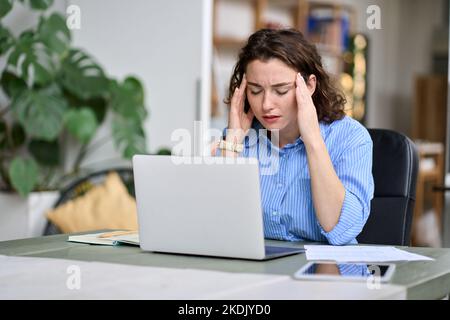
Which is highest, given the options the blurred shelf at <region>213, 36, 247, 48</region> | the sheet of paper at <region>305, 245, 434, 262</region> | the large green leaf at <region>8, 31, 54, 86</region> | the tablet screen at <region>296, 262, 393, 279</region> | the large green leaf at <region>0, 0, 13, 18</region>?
the large green leaf at <region>0, 0, 13, 18</region>

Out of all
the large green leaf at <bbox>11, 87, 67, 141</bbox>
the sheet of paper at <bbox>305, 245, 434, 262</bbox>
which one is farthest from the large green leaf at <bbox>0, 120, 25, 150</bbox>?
the sheet of paper at <bbox>305, 245, 434, 262</bbox>

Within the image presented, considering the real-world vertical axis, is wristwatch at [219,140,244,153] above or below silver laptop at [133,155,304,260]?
above

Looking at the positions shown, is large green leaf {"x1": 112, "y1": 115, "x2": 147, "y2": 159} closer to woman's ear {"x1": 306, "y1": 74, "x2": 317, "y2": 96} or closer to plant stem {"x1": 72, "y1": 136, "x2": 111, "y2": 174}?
plant stem {"x1": 72, "y1": 136, "x2": 111, "y2": 174}

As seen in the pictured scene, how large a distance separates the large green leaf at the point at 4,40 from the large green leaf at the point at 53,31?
5.5 inches

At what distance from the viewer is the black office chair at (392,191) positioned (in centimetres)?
201

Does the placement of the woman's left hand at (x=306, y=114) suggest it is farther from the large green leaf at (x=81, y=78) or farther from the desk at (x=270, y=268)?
the large green leaf at (x=81, y=78)

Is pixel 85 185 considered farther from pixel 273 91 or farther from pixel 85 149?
pixel 273 91

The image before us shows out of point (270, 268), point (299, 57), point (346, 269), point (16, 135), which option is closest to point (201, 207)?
point (270, 268)

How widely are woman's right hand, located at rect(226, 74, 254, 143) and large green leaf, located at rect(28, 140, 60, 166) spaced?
1.84 metres

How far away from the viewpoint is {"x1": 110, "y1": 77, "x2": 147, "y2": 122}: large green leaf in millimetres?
3760

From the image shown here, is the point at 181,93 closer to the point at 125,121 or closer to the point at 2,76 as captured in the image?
the point at 125,121

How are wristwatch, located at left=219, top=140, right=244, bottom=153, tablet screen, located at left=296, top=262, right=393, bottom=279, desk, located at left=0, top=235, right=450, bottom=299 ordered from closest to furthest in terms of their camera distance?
desk, located at left=0, top=235, right=450, bottom=299 < tablet screen, located at left=296, top=262, right=393, bottom=279 < wristwatch, located at left=219, top=140, right=244, bottom=153

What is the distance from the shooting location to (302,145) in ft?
6.72
